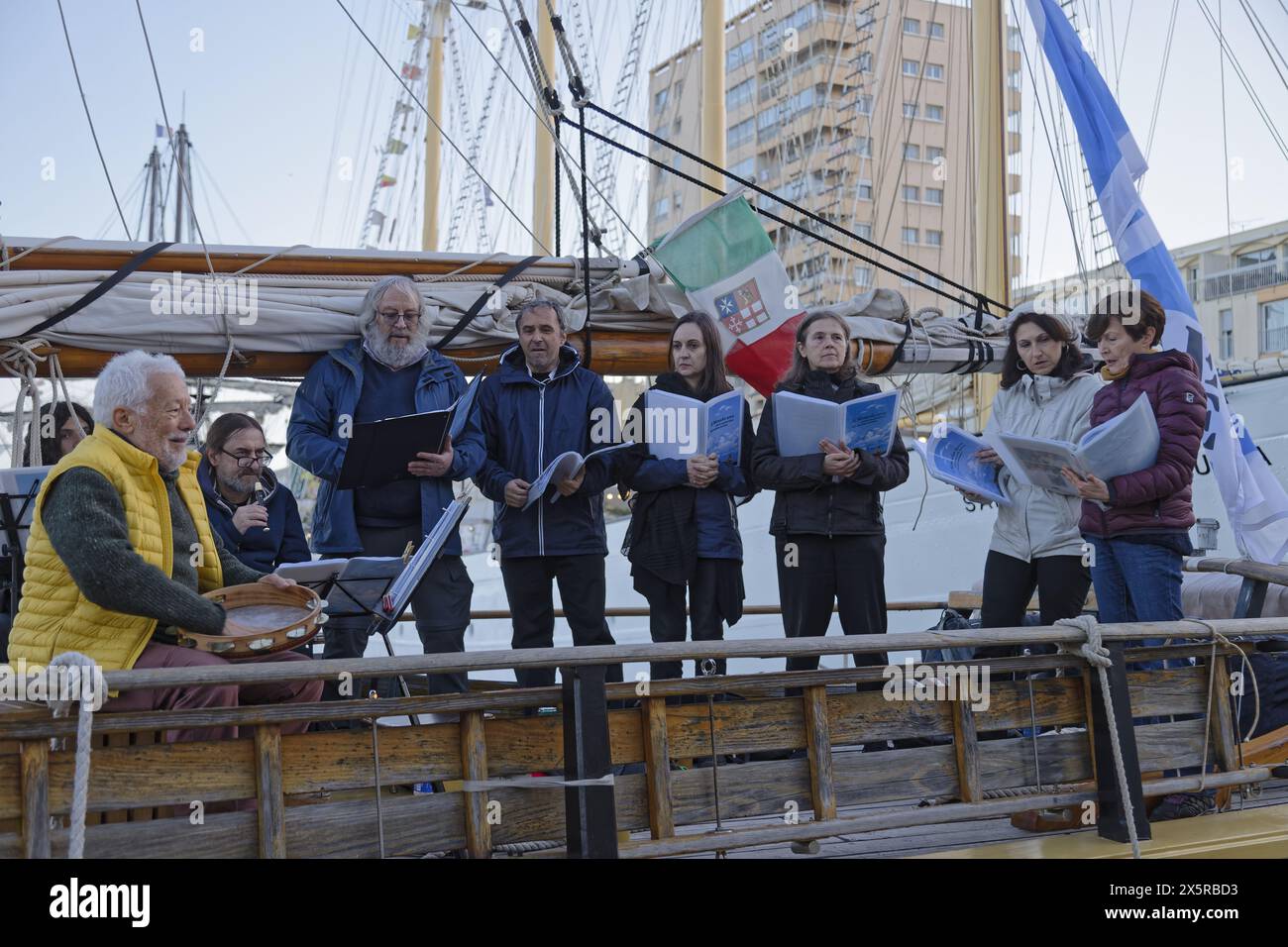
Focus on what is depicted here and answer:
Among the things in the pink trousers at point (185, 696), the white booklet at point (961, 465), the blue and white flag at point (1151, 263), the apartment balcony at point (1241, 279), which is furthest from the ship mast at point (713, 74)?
the pink trousers at point (185, 696)

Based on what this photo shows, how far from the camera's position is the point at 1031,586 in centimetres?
454

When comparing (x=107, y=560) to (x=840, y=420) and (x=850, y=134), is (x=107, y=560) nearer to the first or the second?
(x=840, y=420)

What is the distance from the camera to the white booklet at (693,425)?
4.57m

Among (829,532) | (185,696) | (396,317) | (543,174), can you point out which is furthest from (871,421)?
(543,174)

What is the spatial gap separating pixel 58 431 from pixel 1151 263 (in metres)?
5.48

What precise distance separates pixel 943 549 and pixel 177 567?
8109 mm

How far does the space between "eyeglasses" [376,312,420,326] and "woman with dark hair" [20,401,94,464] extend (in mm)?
1207

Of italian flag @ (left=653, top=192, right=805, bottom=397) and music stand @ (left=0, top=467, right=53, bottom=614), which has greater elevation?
italian flag @ (left=653, top=192, right=805, bottom=397)

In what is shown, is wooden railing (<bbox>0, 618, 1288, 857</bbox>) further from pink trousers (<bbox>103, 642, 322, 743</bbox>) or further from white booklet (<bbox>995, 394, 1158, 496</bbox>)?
white booklet (<bbox>995, 394, 1158, 496</bbox>)

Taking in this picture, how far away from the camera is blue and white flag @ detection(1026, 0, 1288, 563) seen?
19.4 ft

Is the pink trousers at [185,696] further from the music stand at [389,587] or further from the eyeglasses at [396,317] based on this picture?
the eyeglasses at [396,317]

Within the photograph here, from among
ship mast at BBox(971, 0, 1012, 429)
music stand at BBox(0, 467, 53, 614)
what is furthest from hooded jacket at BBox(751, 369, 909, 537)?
ship mast at BBox(971, 0, 1012, 429)
